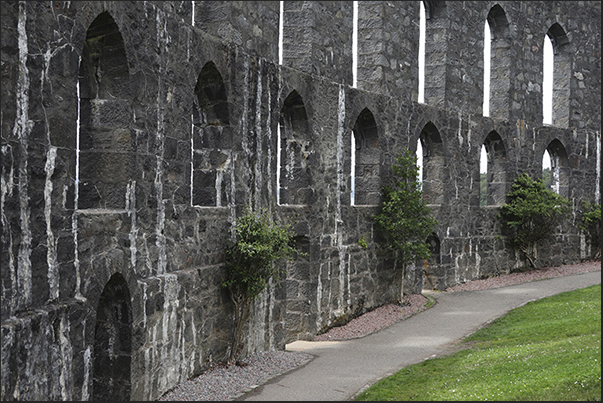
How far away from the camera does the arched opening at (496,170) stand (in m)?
17.0

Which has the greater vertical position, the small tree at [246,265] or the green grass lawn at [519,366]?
the small tree at [246,265]

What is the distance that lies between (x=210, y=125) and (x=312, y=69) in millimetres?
2823

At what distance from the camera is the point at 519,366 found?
732 cm

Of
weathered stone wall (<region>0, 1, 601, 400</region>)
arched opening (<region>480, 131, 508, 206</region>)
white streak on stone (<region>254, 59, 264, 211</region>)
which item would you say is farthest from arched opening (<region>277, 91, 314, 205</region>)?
arched opening (<region>480, 131, 508, 206</region>)

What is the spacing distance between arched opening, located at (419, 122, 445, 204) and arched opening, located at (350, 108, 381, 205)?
8.02ft

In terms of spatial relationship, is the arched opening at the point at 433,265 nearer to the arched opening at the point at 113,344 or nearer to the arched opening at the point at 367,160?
the arched opening at the point at 367,160

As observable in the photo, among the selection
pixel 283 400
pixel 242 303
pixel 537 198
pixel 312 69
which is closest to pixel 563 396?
pixel 283 400

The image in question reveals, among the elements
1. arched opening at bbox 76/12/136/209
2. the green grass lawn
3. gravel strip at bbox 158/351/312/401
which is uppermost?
arched opening at bbox 76/12/136/209

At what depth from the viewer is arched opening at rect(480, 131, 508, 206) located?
17.0 metres

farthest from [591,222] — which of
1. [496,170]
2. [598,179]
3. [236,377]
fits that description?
[236,377]

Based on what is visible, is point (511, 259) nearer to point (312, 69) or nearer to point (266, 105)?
point (312, 69)

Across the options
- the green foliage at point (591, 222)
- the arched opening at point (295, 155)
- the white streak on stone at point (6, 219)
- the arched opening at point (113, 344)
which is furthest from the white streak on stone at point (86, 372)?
the green foliage at point (591, 222)

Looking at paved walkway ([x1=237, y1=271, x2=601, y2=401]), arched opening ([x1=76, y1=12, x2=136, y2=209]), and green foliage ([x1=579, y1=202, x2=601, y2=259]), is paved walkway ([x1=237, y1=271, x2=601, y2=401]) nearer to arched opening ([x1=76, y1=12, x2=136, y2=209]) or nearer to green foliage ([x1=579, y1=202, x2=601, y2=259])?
arched opening ([x1=76, y1=12, x2=136, y2=209])

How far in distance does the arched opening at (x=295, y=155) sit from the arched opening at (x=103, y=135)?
424 centimetres
